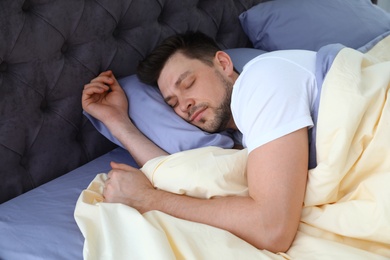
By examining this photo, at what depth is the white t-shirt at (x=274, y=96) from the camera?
851 mm

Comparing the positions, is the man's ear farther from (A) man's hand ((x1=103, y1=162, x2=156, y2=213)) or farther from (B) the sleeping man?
(A) man's hand ((x1=103, y1=162, x2=156, y2=213))

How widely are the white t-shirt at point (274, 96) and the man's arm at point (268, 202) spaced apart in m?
0.03

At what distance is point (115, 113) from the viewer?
1209 millimetres

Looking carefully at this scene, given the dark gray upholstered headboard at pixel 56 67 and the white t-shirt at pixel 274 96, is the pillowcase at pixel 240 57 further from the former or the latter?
the white t-shirt at pixel 274 96

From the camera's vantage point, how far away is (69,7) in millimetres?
1111

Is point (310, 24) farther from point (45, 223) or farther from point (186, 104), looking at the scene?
point (45, 223)

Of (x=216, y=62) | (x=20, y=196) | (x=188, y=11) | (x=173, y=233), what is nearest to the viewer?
(x=173, y=233)

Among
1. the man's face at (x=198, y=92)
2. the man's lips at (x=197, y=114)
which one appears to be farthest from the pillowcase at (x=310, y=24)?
the man's lips at (x=197, y=114)

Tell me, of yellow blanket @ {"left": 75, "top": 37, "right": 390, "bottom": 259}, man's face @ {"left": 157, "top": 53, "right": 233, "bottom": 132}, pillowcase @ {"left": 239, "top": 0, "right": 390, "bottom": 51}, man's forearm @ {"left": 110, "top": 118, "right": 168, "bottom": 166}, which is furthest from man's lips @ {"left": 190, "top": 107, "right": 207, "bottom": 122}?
pillowcase @ {"left": 239, "top": 0, "right": 390, "bottom": 51}

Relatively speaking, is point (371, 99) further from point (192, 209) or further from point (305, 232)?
point (192, 209)

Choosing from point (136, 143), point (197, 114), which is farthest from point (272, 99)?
point (136, 143)

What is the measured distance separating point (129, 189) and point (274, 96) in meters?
0.37

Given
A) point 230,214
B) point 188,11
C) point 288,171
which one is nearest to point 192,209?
point 230,214

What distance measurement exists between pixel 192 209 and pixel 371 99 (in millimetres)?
414
